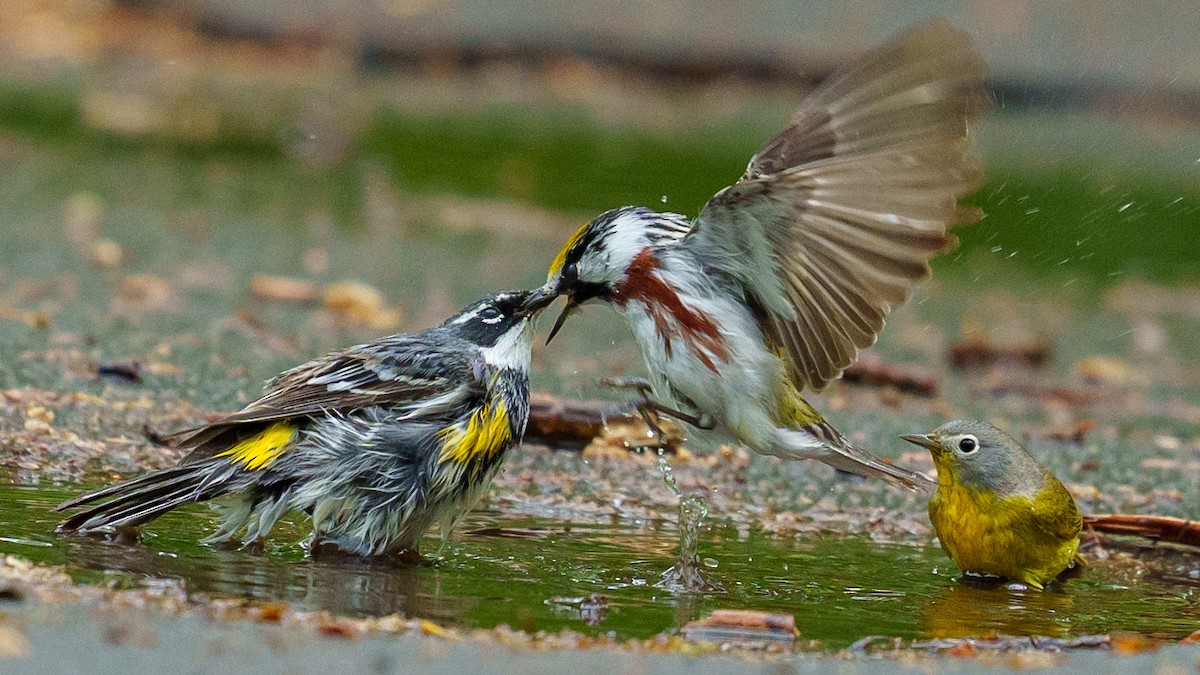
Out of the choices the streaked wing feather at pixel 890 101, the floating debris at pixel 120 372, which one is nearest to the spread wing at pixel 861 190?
the streaked wing feather at pixel 890 101

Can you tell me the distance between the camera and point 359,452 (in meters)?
5.66

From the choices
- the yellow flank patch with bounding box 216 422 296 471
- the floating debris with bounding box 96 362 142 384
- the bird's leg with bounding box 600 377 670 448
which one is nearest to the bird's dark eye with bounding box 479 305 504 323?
the bird's leg with bounding box 600 377 670 448

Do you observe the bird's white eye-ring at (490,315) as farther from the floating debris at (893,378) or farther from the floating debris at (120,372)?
the floating debris at (893,378)

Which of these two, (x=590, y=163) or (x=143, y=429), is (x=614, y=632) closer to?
(x=143, y=429)

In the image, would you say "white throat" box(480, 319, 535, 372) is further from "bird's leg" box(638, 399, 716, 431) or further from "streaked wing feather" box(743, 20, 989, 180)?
"streaked wing feather" box(743, 20, 989, 180)

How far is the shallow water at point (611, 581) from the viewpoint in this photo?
183 inches

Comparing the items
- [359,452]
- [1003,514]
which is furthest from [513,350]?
[1003,514]

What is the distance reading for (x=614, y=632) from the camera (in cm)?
445

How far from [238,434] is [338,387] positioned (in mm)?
371

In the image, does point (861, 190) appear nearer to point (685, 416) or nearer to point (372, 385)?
point (685, 416)

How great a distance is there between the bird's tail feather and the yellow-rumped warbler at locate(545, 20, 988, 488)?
4.73 ft

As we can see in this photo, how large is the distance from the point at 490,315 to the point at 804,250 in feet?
4.43

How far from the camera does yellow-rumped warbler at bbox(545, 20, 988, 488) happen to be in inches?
201

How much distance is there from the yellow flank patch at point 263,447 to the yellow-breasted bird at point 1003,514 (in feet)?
7.59
